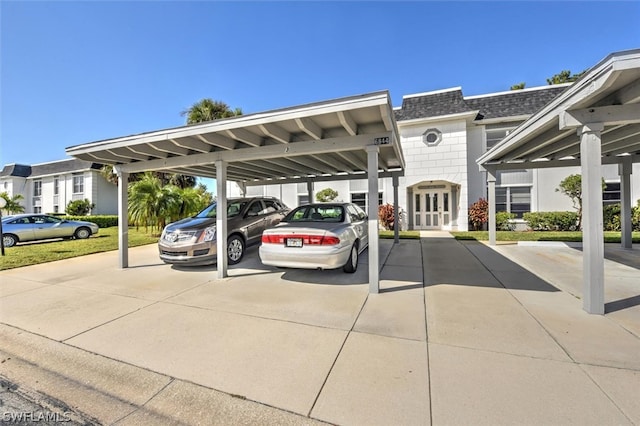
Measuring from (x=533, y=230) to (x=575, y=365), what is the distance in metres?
14.0

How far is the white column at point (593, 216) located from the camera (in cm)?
367

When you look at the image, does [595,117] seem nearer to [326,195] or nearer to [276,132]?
[276,132]

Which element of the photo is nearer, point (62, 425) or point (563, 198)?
point (62, 425)

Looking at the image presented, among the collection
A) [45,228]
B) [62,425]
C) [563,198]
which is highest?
[563,198]

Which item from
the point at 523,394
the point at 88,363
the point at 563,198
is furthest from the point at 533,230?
the point at 88,363

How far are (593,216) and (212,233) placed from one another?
273 inches

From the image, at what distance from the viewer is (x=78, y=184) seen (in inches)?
952

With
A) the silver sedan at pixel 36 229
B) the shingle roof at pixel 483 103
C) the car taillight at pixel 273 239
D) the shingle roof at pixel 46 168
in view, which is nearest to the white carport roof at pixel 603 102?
the car taillight at pixel 273 239

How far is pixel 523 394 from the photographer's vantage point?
7.09 ft

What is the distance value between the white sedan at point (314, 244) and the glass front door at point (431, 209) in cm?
1026

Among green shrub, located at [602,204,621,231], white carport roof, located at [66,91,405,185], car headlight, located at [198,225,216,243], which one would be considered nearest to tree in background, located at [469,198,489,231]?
green shrub, located at [602,204,621,231]

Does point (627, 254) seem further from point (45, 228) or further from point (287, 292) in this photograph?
point (45, 228)

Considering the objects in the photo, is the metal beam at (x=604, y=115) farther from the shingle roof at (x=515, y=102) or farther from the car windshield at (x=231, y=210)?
the shingle roof at (x=515, y=102)

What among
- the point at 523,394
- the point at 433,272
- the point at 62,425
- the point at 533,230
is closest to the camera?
the point at 62,425
